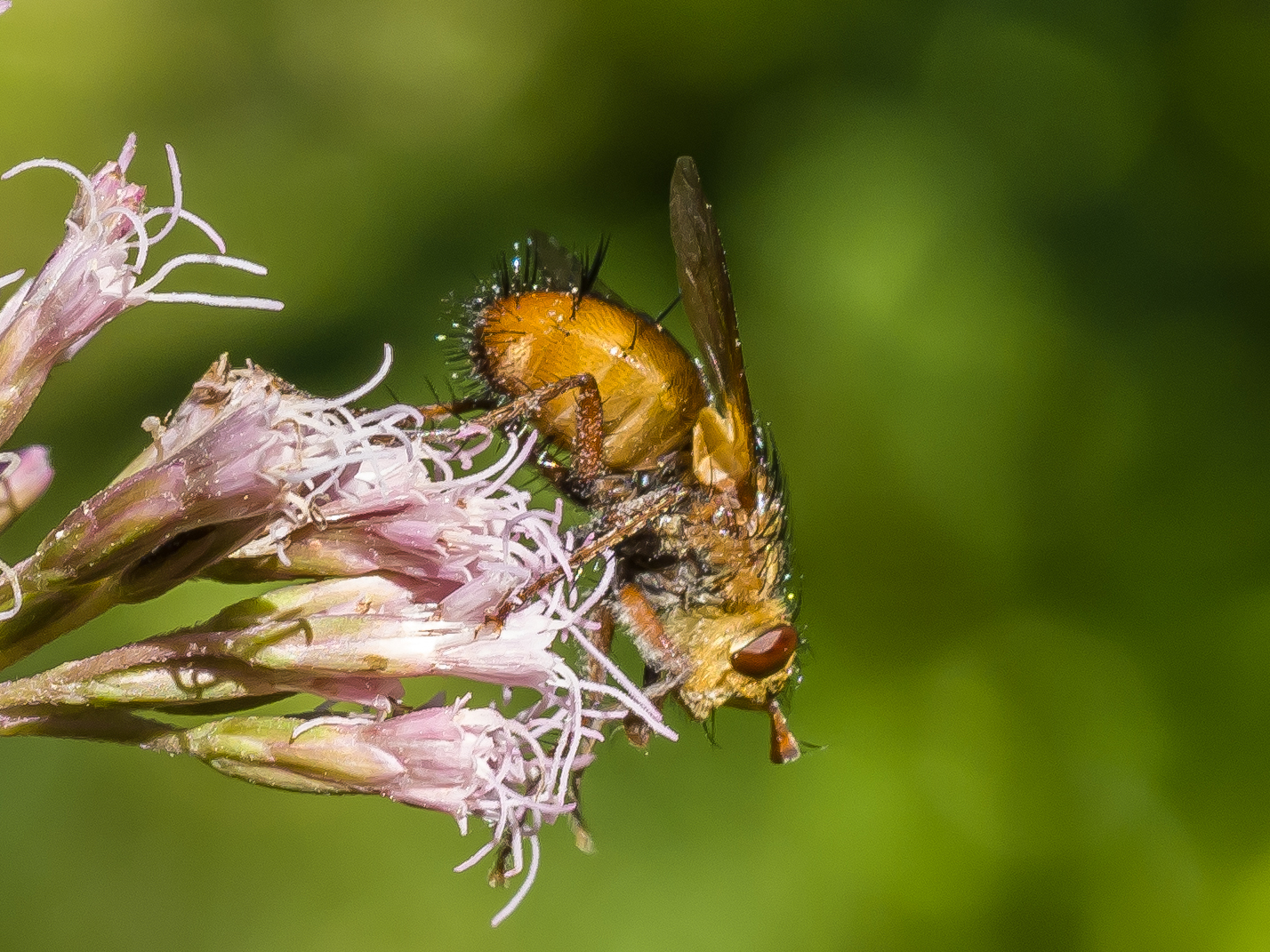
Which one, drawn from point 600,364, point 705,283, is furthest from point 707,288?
point 600,364

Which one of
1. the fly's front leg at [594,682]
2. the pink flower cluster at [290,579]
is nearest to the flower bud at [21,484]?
the pink flower cluster at [290,579]

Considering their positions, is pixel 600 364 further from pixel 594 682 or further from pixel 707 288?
pixel 594 682

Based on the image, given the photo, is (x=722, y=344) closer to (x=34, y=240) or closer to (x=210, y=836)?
(x=210, y=836)

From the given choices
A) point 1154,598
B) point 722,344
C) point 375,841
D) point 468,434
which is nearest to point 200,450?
point 468,434

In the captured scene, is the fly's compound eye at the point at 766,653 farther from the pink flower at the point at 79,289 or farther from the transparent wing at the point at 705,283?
the pink flower at the point at 79,289

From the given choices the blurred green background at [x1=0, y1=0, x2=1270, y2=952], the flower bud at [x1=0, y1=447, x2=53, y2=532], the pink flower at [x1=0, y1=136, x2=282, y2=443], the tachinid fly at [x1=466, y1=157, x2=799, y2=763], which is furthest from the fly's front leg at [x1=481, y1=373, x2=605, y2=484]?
the blurred green background at [x1=0, y1=0, x2=1270, y2=952]

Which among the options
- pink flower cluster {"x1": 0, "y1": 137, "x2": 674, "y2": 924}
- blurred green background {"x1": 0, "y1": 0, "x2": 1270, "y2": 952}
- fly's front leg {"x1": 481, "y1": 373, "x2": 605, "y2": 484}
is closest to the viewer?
pink flower cluster {"x1": 0, "y1": 137, "x2": 674, "y2": 924}

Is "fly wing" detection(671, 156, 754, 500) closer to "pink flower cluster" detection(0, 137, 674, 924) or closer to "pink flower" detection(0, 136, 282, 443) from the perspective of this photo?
"pink flower cluster" detection(0, 137, 674, 924)
